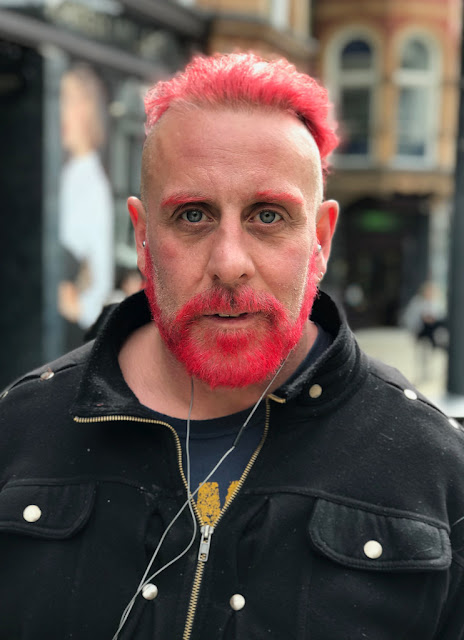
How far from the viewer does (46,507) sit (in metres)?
1.82

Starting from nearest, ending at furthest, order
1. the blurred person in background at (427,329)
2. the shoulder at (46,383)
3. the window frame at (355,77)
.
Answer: the shoulder at (46,383) → the blurred person in background at (427,329) → the window frame at (355,77)

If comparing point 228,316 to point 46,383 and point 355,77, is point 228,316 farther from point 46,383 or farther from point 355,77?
point 355,77

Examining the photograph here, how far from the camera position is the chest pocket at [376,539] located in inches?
66.9

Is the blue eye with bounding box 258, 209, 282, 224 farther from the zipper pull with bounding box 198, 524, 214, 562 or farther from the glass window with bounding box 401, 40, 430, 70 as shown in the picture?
the glass window with bounding box 401, 40, 430, 70

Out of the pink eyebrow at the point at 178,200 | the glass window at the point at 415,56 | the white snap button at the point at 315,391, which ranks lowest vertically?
the white snap button at the point at 315,391

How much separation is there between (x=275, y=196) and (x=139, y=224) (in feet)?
1.34

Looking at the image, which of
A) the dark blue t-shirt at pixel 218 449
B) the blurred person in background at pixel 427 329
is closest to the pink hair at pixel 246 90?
the dark blue t-shirt at pixel 218 449

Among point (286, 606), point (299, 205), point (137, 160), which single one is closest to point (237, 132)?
point (299, 205)

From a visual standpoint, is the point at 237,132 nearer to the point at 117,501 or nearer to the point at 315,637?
the point at 117,501

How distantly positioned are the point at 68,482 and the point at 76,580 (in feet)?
0.74

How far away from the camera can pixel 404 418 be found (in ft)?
6.13

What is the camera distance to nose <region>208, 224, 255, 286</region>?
5.45 feet

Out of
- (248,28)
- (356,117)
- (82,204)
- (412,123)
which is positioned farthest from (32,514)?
(412,123)

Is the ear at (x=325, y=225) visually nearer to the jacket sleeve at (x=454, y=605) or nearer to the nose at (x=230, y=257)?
the nose at (x=230, y=257)
